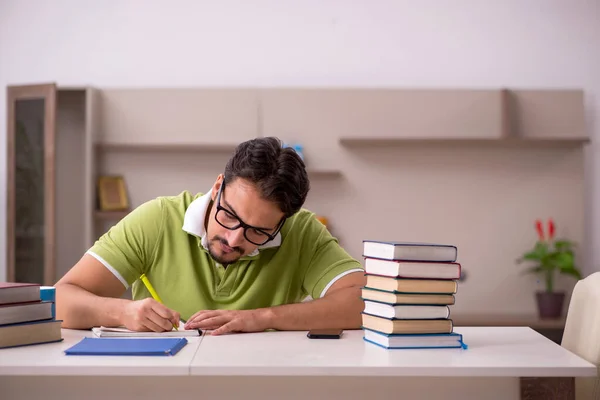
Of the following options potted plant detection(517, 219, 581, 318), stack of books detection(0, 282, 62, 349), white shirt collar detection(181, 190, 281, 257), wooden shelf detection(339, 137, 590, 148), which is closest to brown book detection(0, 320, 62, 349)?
stack of books detection(0, 282, 62, 349)

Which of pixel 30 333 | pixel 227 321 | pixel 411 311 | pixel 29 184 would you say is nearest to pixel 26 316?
pixel 30 333

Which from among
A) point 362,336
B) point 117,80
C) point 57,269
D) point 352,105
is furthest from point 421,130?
point 362,336

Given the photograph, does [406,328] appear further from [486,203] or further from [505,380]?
[486,203]

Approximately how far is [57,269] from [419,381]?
11.4 feet

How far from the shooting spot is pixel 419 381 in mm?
1546

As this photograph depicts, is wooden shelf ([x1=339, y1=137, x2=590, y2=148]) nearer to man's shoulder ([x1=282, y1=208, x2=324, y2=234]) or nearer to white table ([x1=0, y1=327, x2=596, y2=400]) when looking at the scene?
man's shoulder ([x1=282, y1=208, x2=324, y2=234])

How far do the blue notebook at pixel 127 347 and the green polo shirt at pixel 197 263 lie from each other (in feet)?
1.72

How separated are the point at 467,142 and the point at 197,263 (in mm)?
2713

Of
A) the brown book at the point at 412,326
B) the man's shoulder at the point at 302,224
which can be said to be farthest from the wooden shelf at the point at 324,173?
the brown book at the point at 412,326

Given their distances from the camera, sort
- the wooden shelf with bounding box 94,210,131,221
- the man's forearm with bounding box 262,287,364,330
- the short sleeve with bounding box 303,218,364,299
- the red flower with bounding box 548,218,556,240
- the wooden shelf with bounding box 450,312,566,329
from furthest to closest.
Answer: the red flower with bounding box 548,218,556,240, the wooden shelf with bounding box 94,210,131,221, the wooden shelf with bounding box 450,312,566,329, the short sleeve with bounding box 303,218,364,299, the man's forearm with bounding box 262,287,364,330

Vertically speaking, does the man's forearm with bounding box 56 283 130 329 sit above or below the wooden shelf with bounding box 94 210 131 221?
below

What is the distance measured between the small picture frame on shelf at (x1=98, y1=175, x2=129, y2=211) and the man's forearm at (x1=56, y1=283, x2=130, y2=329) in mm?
2494

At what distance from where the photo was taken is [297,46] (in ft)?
15.9

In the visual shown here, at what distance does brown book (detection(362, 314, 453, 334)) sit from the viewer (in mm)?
1649
